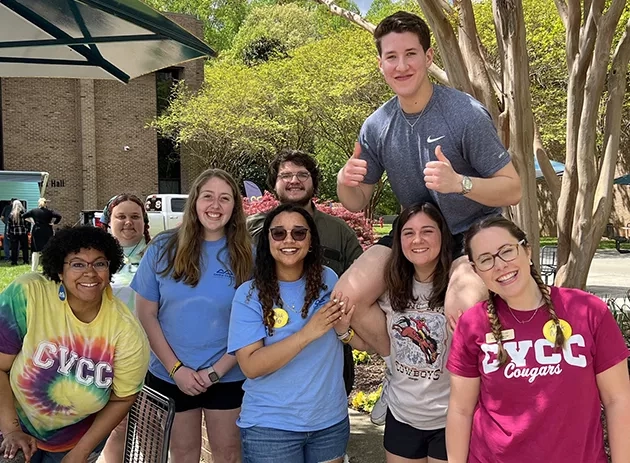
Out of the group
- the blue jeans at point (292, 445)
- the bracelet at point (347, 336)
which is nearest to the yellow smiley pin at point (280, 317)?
the bracelet at point (347, 336)

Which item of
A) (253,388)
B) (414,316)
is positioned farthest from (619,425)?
(253,388)

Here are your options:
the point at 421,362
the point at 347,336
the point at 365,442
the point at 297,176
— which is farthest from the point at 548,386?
the point at 365,442

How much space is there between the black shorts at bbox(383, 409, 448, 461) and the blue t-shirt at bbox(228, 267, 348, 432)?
25 cm

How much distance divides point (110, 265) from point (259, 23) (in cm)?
4046

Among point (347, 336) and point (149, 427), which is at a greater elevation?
point (347, 336)

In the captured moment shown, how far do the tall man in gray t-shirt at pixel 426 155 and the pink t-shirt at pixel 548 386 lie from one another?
0.34 m

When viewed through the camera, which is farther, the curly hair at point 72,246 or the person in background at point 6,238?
the person in background at point 6,238

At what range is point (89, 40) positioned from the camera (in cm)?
368

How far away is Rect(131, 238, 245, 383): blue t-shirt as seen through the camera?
10.8ft

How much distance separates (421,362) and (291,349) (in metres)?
0.57

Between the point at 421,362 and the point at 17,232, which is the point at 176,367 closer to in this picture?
the point at 421,362

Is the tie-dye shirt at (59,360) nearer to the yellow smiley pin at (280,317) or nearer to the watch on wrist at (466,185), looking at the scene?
the yellow smiley pin at (280,317)

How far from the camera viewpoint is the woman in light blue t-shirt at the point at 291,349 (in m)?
2.74

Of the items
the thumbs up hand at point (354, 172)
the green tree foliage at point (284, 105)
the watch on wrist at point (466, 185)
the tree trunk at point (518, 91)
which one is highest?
the green tree foliage at point (284, 105)
